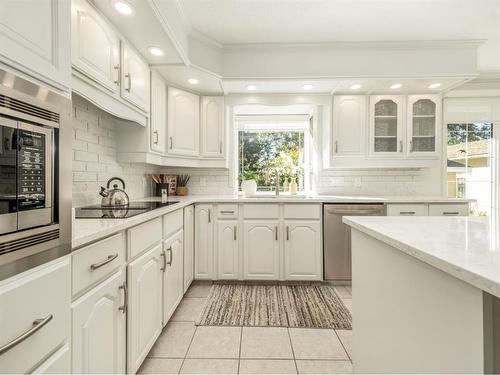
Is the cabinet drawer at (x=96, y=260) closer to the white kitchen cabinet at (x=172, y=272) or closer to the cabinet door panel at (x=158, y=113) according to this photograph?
the white kitchen cabinet at (x=172, y=272)

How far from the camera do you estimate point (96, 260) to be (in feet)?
3.48

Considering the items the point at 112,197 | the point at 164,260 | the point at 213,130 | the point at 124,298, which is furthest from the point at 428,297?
the point at 213,130

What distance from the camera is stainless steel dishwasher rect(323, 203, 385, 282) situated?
2.82 m

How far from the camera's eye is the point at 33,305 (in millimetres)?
684

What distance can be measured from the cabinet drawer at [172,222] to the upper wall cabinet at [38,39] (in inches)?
48.2

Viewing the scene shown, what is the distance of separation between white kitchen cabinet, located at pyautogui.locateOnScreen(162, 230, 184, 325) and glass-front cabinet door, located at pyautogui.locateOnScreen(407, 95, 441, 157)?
2802 mm

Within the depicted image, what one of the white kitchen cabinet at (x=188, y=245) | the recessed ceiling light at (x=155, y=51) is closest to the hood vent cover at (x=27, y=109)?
the recessed ceiling light at (x=155, y=51)

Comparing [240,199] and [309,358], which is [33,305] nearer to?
[309,358]

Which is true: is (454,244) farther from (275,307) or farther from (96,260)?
(275,307)

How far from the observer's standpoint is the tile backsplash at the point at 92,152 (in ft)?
6.06

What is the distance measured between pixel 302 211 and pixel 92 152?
203 centimetres

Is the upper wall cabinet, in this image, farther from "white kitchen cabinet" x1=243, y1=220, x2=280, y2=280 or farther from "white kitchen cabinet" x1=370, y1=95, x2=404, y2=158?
"white kitchen cabinet" x1=370, y1=95, x2=404, y2=158

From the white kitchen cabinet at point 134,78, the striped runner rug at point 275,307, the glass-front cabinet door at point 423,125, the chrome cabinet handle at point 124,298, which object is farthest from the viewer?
the glass-front cabinet door at point 423,125

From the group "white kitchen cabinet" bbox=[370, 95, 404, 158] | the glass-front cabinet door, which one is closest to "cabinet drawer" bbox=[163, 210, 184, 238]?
"white kitchen cabinet" bbox=[370, 95, 404, 158]
